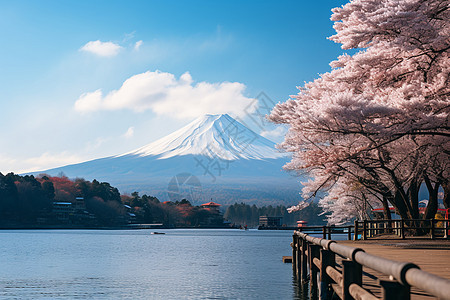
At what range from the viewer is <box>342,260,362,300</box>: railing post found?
658cm

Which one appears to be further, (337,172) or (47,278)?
(337,172)

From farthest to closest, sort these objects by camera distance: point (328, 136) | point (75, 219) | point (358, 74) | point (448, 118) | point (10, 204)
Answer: point (75, 219) → point (10, 204) → point (358, 74) → point (328, 136) → point (448, 118)

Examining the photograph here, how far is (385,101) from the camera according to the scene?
68.4ft

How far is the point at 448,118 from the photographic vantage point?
19484 mm

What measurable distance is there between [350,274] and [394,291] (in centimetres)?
257

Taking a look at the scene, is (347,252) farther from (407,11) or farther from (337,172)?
(337,172)

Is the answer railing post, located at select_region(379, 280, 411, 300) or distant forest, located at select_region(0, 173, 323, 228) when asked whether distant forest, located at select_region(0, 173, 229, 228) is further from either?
railing post, located at select_region(379, 280, 411, 300)

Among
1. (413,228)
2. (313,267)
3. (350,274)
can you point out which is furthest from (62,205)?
(350,274)

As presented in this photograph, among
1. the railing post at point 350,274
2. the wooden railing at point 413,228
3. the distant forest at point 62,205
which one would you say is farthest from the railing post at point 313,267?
the distant forest at point 62,205

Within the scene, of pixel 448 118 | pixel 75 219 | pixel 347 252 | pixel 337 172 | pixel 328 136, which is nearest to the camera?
pixel 347 252

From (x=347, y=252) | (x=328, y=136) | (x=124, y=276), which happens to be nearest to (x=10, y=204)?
(x=124, y=276)

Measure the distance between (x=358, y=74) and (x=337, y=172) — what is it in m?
6.24

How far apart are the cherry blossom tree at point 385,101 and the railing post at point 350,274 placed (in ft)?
43.6

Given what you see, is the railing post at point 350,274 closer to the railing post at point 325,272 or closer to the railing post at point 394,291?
the railing post at point 394,291
